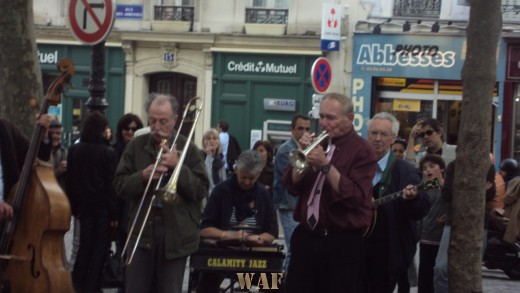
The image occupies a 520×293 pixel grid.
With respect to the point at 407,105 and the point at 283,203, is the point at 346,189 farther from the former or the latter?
the point at 407,105

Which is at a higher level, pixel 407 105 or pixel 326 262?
pixel 407 105

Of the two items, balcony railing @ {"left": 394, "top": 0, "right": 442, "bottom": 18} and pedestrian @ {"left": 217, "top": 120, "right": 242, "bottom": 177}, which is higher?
balcony railing @ {"left": 394, "top": 0, "right": 442, "bottom": 18}

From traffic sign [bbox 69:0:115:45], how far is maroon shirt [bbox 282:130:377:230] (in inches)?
190

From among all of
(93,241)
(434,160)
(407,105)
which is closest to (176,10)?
(407,105)

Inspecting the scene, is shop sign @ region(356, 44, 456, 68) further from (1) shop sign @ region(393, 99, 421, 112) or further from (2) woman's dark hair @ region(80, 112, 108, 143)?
(2) woman's dark hair @ region(80, 112, 108, 143)

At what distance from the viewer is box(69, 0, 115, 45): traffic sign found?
1197 cm

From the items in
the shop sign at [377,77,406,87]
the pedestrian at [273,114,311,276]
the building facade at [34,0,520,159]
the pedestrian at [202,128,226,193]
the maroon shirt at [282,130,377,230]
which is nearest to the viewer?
the maroon shirt at [282,130,377,230]

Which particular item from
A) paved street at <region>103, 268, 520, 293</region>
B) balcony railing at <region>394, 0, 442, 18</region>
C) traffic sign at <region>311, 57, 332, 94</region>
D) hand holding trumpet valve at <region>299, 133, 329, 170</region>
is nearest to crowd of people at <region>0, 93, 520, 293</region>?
hand holding trumpet valve at <region>299, 133, 329, 170</region>

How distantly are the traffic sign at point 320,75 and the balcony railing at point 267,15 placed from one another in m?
8.14

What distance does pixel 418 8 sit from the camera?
92.0ft

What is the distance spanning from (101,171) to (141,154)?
323 centimetres

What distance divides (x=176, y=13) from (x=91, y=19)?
58.9ft

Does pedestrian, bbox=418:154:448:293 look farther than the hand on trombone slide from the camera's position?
Yes

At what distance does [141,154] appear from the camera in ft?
26.3
